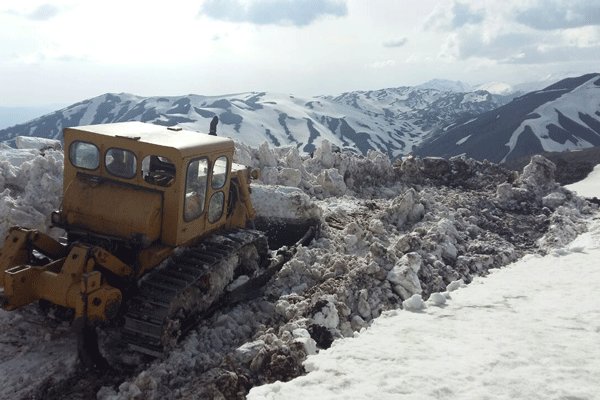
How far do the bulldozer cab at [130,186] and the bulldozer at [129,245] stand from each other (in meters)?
0.01

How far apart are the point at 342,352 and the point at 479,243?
709cm

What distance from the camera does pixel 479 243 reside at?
12789 mm

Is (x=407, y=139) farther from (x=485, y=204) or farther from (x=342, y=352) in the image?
(x=342, y=352)

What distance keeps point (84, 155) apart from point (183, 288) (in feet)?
8.33

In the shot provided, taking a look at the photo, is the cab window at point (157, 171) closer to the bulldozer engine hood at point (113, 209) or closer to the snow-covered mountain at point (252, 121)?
the bulldozer engine hood at point (113, 209)

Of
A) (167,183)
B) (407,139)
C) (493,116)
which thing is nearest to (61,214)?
(167,183)

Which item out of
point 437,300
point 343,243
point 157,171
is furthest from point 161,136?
→ point 343,243

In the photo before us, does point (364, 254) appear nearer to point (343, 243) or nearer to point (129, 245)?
point (343, 243)

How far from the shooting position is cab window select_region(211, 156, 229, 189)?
870cm

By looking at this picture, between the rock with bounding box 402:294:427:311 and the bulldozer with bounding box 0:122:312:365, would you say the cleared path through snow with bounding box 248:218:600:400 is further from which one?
the bulldozer with bounding box 0:122:312:365

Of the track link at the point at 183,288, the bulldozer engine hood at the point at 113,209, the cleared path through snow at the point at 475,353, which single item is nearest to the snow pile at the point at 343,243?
the track link at the point at 183,288

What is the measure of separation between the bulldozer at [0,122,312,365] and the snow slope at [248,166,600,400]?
210cm

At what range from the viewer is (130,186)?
7.77m

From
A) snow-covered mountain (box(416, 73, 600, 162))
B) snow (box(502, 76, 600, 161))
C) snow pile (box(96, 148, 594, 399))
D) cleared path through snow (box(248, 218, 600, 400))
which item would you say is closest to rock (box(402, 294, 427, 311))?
snow pile (box(96, 148, 594, 399))
